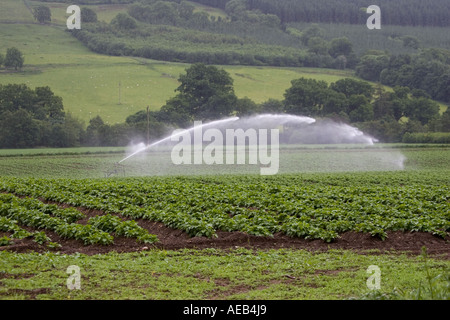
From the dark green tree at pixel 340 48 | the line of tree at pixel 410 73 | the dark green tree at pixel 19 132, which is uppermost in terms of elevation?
the dark green tree at pixel 340 48

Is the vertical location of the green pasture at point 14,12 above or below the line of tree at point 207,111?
above

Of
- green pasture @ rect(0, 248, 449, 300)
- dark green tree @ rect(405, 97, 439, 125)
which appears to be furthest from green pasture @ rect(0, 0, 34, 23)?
green pasture @ rect(0, 248, 449, 300)

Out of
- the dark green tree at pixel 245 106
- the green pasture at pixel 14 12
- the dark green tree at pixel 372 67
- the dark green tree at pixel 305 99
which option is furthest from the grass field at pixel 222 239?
the green pasture at pixel 14 12

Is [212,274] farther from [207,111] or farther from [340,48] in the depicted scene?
[340,48]

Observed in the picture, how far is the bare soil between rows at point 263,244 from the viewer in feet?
50.1

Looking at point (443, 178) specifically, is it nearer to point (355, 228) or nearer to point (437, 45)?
point (355, 228)

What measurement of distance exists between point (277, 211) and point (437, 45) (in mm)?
195214

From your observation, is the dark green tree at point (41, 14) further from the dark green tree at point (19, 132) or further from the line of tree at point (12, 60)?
the dark green tree at point (19, 132)

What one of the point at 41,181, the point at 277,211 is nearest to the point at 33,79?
the point at 41,181

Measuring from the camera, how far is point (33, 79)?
114875 millimetres

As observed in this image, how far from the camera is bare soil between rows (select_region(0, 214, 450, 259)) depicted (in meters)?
15.3

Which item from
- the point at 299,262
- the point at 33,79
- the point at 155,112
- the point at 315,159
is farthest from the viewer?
the point at 33,79

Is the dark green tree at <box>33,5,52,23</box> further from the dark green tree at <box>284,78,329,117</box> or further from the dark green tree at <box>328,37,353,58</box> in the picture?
the dark green tree at <box>284,78,329,117</box>

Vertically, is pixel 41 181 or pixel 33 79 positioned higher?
pixel 33 79
